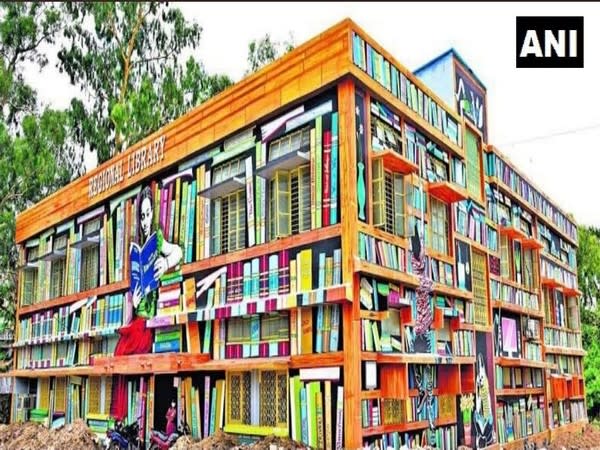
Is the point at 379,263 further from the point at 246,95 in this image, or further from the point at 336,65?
the point at 246,95

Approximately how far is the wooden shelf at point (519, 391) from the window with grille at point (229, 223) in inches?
245

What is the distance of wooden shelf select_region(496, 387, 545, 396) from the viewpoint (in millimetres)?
13913

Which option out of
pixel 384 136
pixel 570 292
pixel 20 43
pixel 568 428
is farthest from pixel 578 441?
pixel 20 43

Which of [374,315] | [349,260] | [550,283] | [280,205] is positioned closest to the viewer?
[349,260]

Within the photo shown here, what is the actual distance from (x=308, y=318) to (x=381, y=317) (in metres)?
0.99

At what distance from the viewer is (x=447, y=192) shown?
11742 mm

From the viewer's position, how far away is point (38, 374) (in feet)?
52.9

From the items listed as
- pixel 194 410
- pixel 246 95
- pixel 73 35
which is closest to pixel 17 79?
pixel 73 35

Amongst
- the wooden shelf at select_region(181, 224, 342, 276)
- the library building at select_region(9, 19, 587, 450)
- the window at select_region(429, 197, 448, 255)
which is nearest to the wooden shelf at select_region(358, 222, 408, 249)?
the library building at select_region(9, 19, 587, 450)

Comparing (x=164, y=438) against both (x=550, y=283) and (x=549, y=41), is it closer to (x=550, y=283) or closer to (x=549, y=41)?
(x=549, y=41)

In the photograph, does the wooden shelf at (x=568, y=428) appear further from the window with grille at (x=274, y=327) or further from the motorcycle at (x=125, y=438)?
the motorcycle at (x=125, y=438)

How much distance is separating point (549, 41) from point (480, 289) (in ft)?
26.7

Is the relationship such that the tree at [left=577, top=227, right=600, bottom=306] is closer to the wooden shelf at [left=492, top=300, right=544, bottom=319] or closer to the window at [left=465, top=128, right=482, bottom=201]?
the wooden shelf at [left=492, top=300, right=544, bottom=319]

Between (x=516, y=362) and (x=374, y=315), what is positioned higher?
(x=374, y=315)
